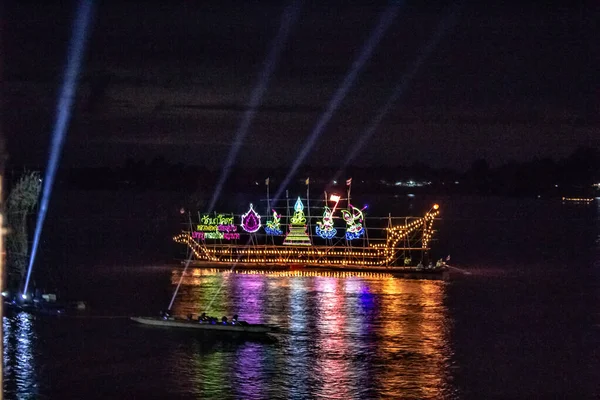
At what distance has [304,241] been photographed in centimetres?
4775

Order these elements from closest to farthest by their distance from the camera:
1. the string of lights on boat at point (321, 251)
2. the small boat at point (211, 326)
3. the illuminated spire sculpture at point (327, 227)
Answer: the small boat at point (211, 326), the illuminated spire sculpture at point (327, 227), the string of lights on boat at point (321, 251)

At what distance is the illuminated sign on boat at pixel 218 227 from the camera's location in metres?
47.1

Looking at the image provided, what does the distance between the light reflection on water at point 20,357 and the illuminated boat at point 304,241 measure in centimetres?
1782

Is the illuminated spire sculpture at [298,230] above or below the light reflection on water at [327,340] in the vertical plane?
above

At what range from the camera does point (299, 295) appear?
3994 centimetres

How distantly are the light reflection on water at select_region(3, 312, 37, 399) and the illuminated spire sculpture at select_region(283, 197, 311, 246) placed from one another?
18828 mm

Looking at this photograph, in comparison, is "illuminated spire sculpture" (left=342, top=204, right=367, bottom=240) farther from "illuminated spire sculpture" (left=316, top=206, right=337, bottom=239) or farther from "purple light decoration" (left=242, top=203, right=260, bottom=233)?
"purple light decoration" (left=242, top=203, right=260, bottom=233)

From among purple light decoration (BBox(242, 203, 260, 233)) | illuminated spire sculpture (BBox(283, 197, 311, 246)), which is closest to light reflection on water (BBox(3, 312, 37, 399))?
purple light decoration (BBox(242, 203, 260, 233))

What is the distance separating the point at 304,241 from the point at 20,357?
79.7 ft

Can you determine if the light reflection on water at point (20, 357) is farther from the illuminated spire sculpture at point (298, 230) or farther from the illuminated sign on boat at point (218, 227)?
the illuminated spire sculpture at point (298, 230)

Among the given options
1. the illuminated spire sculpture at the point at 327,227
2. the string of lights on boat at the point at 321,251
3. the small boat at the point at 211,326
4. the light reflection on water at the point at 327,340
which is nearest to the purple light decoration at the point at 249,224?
the string of lights on boat at the point at 321,251

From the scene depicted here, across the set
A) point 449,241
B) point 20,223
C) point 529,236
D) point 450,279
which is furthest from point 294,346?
point 529,236

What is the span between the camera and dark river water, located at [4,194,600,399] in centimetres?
2222

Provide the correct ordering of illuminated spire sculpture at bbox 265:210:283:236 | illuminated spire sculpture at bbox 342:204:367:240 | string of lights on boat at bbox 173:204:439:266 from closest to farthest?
illuminated spire sculpture at bbox 342:204:367:240 → string of lights on boat at bbox 173:204:439:266 → illuminated spire sculpture at bbox 265:210:283:236
